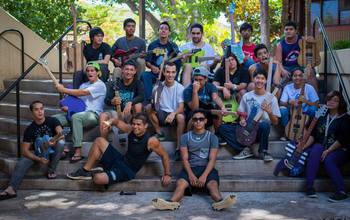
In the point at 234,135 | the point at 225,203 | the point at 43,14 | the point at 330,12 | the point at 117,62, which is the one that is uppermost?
the point at 330,12

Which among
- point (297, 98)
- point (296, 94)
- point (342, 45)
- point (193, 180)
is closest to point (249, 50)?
point (342, 45)

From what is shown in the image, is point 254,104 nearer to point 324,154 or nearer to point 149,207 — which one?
point 324,154

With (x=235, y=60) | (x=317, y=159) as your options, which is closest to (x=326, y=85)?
(x=235, y=60)

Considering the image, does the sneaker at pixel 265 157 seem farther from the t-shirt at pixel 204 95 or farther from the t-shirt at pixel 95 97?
the t-shirt at pixel 95 97

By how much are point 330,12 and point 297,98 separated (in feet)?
32.4

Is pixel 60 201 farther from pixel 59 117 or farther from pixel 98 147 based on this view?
pixel 59 117

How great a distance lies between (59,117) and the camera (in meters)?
7.47

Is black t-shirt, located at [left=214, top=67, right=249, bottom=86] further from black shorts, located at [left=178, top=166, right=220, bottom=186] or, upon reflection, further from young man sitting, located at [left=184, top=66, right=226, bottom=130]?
black shorts, located at [left=178, top=166, right=220, bottom=186]

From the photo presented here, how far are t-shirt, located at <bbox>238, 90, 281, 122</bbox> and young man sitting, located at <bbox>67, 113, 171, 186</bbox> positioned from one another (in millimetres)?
1375

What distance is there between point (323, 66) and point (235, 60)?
2.20 m

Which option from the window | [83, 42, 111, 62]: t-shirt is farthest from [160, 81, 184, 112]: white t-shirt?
the window

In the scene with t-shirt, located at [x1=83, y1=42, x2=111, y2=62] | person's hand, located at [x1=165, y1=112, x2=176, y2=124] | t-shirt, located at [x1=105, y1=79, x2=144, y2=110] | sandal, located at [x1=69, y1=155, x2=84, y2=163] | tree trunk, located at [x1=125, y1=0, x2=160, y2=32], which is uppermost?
tree trunk, located at [x1=125, y1=0, x2=160, y2=32]

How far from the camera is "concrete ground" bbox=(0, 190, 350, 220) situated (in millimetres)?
5660

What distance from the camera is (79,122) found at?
7.18 m
